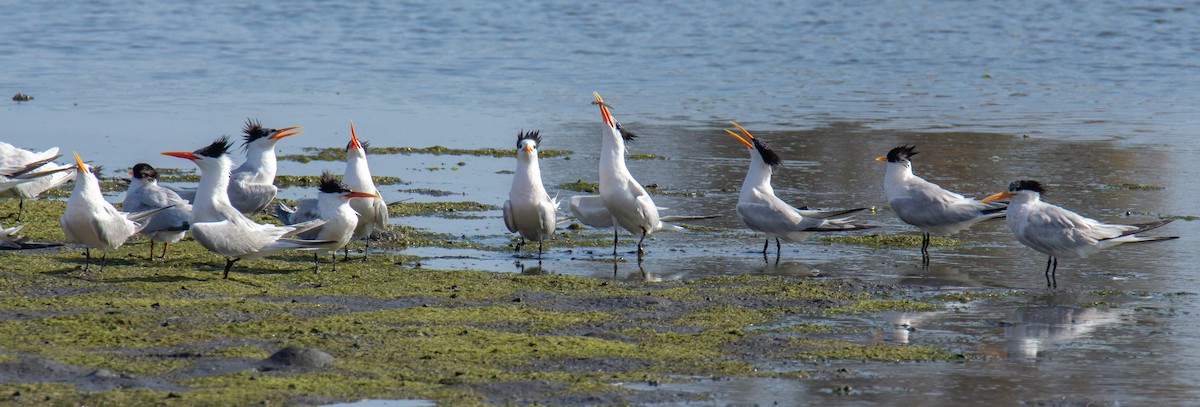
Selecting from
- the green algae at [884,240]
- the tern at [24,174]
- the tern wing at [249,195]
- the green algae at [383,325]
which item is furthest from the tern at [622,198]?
the tern at [24,174]

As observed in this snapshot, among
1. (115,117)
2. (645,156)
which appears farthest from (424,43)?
(645,156)

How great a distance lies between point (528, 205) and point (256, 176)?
2.38 m

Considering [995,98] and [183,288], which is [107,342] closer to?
[183,288]

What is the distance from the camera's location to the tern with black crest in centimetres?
964

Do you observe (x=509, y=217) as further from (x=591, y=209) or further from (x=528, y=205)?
(x=591, y=209)

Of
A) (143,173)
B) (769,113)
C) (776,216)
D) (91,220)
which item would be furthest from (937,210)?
(769,113)

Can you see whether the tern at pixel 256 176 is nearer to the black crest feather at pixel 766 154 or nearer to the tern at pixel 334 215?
the tern at pixel 334 215

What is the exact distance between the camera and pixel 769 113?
18.9 m

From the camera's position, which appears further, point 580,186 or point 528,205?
point 580,186

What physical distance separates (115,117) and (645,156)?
22.7ft

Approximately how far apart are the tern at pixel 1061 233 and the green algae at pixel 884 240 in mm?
1010

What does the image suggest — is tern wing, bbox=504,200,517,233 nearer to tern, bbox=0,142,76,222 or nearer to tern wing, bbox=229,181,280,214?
tern wing, bbox=229,181,280,214

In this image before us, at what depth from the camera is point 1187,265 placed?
919cm

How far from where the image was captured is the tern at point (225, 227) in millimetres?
8180
